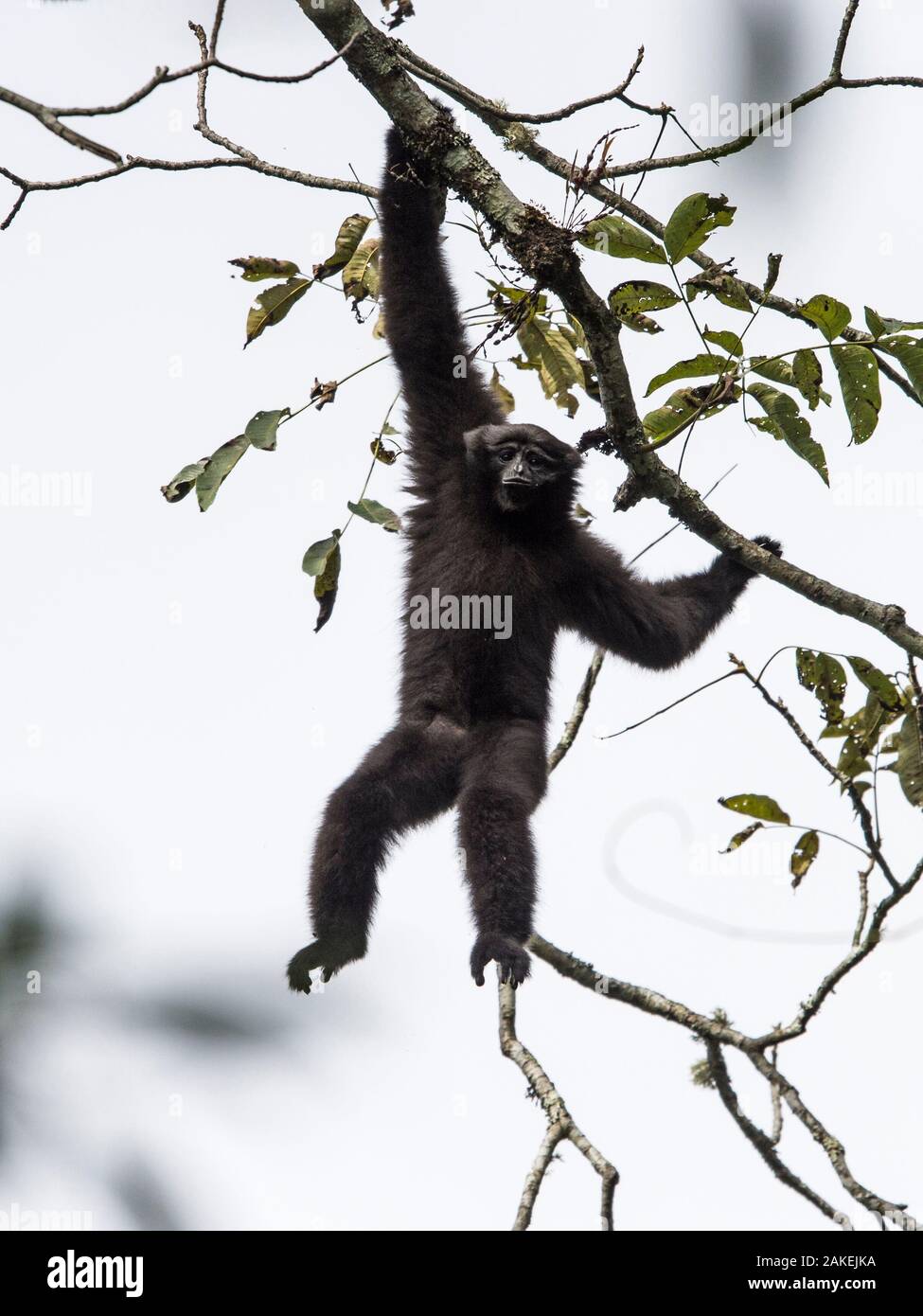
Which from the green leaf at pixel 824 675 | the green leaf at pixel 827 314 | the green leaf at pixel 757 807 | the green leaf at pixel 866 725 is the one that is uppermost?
the green leaf at pixel 827 314

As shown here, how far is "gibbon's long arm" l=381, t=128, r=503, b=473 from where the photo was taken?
7309 mm

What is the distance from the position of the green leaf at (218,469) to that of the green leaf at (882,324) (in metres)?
3.03

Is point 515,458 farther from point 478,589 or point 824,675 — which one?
point 824,675

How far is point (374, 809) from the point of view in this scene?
7.56 metres

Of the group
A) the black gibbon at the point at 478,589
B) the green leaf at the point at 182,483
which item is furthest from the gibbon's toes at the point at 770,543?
the green leaf at the point at 182,483

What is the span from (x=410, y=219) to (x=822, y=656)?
350cm

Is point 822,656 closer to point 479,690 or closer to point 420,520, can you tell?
point 479,690

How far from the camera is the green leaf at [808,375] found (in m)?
5.94

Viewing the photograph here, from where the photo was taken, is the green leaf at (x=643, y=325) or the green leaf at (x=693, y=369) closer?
the green leaf at (x=693, y=369)

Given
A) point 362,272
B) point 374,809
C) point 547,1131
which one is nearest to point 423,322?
point 362,272

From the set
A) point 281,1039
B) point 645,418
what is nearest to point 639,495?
point 645,418

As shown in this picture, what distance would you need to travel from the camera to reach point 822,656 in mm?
6449

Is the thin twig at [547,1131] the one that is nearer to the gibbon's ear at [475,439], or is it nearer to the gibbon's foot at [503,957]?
the gibbon's foot at [503,957]

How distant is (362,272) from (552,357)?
128 cm
